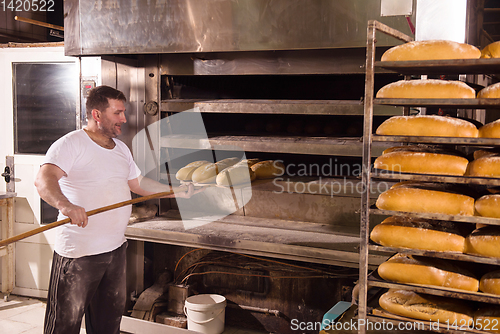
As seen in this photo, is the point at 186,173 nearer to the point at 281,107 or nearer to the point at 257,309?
the point at 281,107

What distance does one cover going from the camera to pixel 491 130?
1519 mm

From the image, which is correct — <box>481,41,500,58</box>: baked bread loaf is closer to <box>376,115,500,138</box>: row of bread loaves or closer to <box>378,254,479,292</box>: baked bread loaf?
<box>376,115,500,138</box>: row of bread loaves

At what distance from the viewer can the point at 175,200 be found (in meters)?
3.27

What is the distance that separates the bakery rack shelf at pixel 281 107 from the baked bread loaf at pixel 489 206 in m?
Result: 0.97

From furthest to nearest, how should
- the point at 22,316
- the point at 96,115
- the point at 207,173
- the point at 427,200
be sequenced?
the point at 22,316 < the point at 207,173 < the point at 96,115 < the point at 427,200

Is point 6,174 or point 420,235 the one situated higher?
point 420,235

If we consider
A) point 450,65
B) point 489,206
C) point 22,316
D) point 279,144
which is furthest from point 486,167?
point 22,316

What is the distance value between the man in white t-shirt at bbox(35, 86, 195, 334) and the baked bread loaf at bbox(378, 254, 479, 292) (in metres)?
1.48

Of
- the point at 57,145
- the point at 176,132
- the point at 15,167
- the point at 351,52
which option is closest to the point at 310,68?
the point at 351,52

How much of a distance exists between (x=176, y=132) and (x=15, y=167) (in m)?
1.66

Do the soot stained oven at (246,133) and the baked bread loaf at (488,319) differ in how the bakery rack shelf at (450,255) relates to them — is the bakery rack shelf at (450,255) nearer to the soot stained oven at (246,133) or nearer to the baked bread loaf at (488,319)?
the baked bread loaf at (488,319)

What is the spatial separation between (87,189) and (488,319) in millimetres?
1933

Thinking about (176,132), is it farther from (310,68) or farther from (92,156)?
(310,68)

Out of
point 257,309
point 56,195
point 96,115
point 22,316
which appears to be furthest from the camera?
point 22,316
